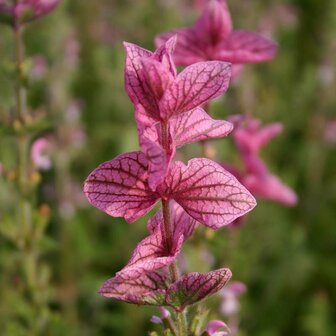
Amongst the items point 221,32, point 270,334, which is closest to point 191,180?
point 221,32

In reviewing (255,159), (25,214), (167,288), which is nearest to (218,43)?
(255,159)

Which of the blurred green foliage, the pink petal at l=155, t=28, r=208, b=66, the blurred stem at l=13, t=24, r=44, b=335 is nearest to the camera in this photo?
the pink petal at l=155, t=28, r=208, b=66

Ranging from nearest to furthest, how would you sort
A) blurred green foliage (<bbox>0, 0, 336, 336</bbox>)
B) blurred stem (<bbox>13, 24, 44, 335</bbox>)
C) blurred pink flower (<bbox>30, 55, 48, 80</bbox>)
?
1. blurred stem (<bbox>13, 24, 44, 335</bbox>)
2. blurred green foliage (<bbox>0, 0, 336, 336</bbox>)
3. blurred pink flower (<bbox>30, 55, 48, 80</bbox>)

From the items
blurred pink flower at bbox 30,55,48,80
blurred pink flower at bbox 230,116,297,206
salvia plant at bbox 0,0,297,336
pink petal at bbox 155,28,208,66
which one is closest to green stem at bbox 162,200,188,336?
salvia plant at bbox 0,0,297,336

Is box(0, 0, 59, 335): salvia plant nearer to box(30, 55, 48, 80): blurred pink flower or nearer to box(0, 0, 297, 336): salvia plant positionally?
box(0, 0, 297, 336): salvia plant

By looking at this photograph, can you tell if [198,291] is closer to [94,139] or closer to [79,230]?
[79,230]

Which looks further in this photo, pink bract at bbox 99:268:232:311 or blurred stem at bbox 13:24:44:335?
blurred stem at bbox 13:24:44:335

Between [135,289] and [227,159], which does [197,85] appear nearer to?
[135,289]
